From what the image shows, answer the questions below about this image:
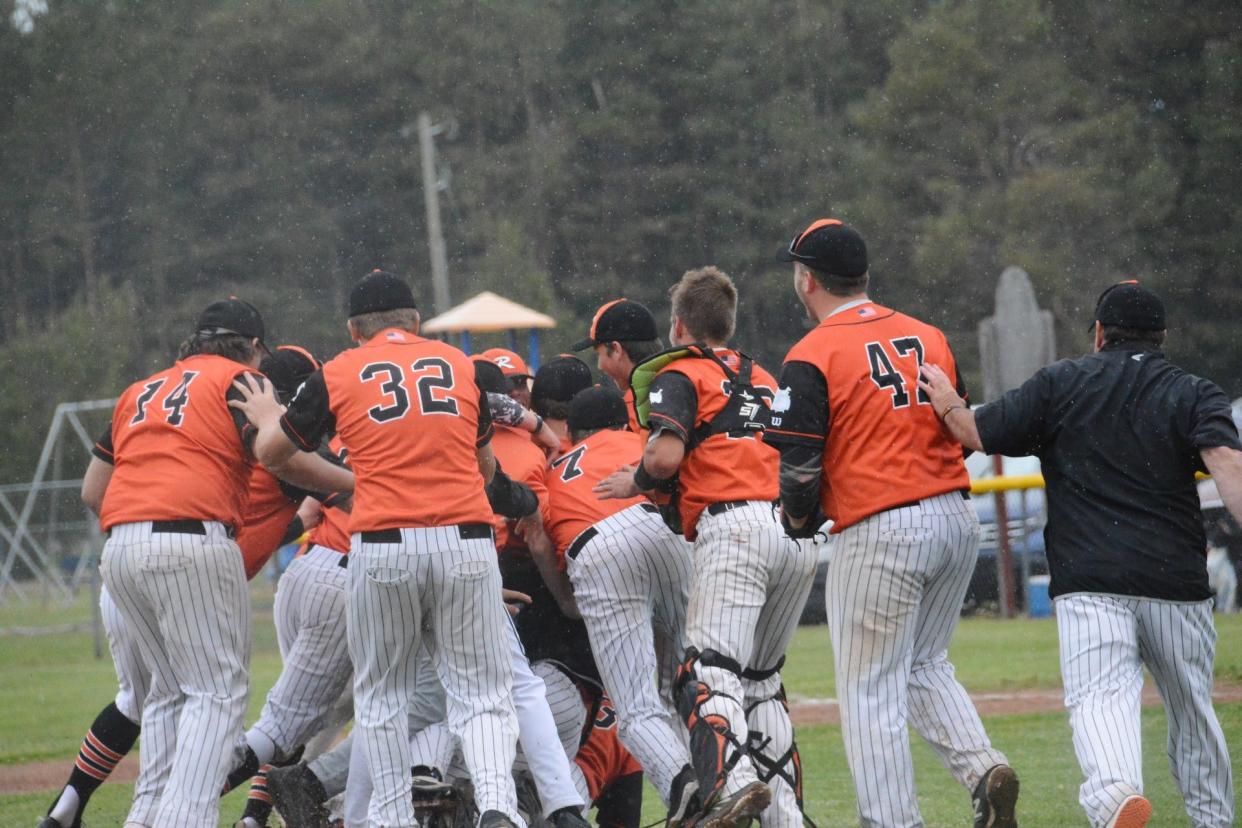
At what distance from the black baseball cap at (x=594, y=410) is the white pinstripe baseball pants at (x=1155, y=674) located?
90.9 inches

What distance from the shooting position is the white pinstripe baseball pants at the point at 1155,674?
5051 millimetres

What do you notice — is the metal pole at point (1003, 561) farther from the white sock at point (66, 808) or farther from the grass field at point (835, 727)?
the white sock at point (66, 808)

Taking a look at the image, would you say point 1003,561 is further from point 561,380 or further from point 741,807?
point 741,807

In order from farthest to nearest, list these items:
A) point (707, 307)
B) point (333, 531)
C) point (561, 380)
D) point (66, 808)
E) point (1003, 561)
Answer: point (1003, 561)
point (561, 380)
point (333, 531)
point (66, 808)
point (707, 307)

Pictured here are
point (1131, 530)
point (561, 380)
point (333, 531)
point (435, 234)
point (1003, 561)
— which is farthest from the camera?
point (435, 234)

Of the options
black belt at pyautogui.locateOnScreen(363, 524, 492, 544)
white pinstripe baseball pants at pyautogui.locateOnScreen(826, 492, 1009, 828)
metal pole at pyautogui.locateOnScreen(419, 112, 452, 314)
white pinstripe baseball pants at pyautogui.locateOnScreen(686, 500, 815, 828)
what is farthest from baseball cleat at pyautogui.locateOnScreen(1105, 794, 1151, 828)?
metal pole at pyautogui.locateOnScreen(419, 112, 452, 314)

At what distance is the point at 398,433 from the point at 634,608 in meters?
1.27

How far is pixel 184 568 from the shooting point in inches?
232

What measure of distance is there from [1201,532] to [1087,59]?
30016 mm

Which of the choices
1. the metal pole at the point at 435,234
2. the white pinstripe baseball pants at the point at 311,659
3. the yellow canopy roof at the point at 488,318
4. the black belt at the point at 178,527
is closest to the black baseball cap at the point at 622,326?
the white pinstripe baseball pants at the point at 311,659

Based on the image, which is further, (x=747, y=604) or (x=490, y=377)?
(x=490, y=377)

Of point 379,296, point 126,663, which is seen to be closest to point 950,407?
point 379,296

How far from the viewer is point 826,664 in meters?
14.2

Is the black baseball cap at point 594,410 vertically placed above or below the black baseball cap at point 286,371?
below
